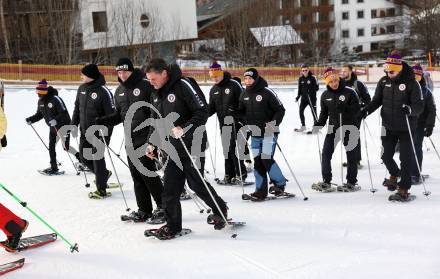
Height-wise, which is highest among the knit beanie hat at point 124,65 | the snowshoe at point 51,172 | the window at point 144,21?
the window at point 144,21

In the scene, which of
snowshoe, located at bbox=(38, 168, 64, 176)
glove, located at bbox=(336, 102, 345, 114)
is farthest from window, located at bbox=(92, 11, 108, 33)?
glove, located at bbox=(336, 102, 345, 114)

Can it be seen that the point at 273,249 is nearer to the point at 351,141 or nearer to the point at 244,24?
the point at 351,141

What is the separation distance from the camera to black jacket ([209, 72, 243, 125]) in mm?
8039

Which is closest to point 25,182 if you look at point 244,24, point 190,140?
point 190,140

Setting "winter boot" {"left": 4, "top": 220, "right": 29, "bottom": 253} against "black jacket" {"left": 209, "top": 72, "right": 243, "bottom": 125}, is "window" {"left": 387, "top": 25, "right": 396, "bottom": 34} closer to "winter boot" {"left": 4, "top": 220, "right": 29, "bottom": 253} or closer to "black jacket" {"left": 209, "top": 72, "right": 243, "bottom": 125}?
"black jacket" {"left": 209, "top": 72, "right": 243, "bottom": 125}

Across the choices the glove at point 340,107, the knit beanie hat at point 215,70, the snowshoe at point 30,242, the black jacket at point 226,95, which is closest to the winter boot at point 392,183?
the glove at point 340,107

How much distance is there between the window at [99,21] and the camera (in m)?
37.6

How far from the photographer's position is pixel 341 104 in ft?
23.9

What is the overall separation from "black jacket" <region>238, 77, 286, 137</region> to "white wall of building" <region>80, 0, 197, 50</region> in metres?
30.4

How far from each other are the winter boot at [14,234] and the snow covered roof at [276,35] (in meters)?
36.1

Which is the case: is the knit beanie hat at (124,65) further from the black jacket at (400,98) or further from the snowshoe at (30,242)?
the black jacket at (400,98)

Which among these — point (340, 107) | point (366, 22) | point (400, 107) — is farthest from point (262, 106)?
point (366, 22)

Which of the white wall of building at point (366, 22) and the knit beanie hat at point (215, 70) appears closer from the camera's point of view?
the knit beanie hat at point (215, 70)

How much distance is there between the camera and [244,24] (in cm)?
4047
